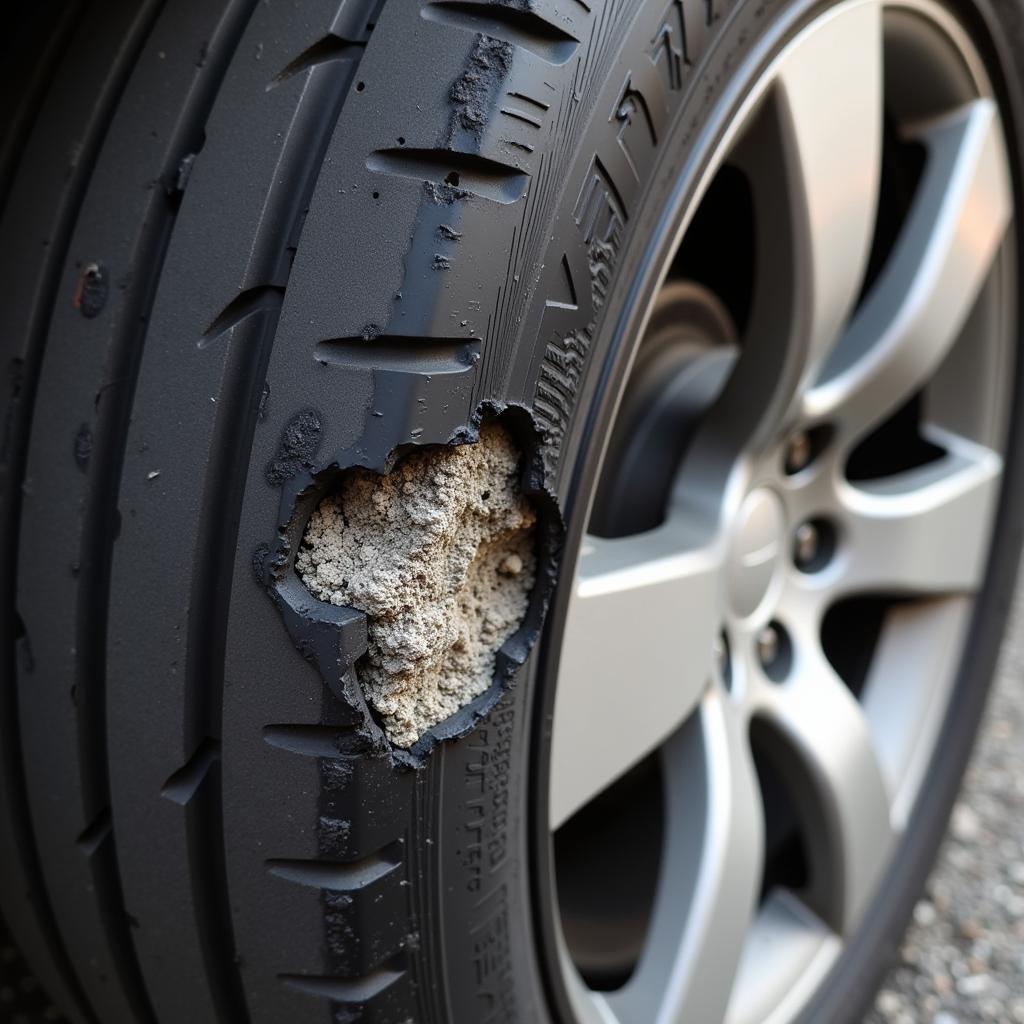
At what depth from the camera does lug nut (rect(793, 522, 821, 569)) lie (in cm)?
125

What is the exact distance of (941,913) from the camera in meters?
1.55

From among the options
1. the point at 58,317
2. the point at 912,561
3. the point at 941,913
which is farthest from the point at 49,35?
the point at 941,913

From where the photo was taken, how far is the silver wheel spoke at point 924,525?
130 cm

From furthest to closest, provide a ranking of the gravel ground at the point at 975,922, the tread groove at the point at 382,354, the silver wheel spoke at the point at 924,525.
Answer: the gravel ground at the point at 975,922 < the silver wheel spoke at the point at 924,525 < the tread groove at the point at 382,354

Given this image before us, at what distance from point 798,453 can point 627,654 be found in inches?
17.8

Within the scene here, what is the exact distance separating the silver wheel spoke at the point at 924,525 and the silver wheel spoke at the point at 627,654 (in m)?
0.39

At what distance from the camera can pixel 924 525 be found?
4.40 ft

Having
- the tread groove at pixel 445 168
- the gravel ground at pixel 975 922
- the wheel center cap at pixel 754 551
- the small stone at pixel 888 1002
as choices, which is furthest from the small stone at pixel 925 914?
the tread groove at pixel 445 168

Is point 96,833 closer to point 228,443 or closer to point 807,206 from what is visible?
point 228,443

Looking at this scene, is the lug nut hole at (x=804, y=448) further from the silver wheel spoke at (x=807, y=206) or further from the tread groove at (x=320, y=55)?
the tread groove at (x=320, y=55)

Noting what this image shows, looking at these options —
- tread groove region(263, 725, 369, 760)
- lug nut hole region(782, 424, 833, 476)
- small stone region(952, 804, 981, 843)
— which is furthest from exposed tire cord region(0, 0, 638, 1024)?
small stone region(952, 804, 981, 843)

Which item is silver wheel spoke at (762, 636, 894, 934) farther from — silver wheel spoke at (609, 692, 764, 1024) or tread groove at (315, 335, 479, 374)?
tread groove at (315, 335, 479, 374)

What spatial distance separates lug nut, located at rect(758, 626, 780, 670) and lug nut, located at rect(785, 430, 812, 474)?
19 cm

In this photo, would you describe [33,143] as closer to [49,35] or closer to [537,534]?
[49,35]
